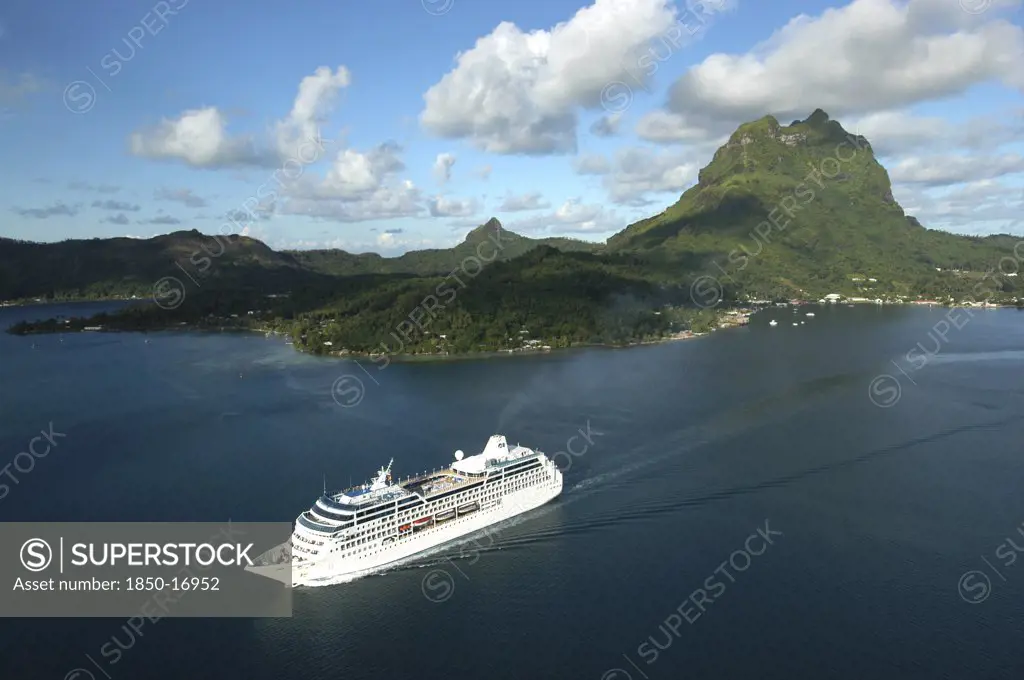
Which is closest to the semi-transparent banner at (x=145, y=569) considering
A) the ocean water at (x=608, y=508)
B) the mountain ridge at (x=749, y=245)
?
the ocean water at (x=608, y=508)

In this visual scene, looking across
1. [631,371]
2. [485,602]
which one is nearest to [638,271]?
[631,371]

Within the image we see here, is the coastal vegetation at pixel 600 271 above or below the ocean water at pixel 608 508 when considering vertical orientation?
above

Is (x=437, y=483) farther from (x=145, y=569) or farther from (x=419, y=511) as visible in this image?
(x=145, y=569)

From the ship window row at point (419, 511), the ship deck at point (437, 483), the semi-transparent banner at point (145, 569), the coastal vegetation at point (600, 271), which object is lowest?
the semi-transparent banner at point (145, 569)

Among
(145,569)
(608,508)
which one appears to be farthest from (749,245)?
(145,569)

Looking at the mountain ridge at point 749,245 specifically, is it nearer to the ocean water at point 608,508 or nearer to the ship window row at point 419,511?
the ocean water at point 608,508

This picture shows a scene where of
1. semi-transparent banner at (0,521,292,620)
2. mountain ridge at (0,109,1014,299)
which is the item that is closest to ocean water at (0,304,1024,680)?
semi-transparent banner at (0,521,292,620)
